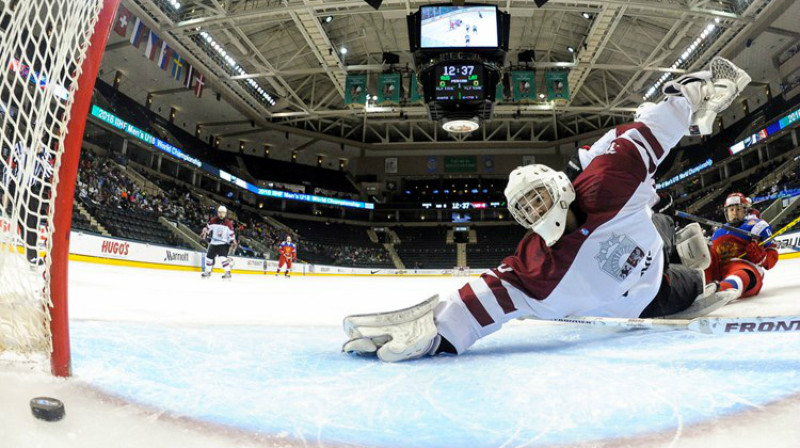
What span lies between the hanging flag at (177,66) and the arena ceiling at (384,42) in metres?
0.23

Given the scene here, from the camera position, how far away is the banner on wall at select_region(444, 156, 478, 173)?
25625 mm

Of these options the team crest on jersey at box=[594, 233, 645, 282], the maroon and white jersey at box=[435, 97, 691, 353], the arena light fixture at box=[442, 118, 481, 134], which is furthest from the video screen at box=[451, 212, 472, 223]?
the team crest on jersey at box=[594, 233, 645, 282]

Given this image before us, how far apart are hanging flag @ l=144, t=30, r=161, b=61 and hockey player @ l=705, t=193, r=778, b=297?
1266 centimetres

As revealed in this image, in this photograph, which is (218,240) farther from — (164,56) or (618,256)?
(618,256)

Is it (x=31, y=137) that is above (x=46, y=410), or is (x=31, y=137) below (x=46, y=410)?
above

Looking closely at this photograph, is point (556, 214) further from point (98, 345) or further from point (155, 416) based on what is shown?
point (98, 345)

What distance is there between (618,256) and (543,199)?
1.17 feet

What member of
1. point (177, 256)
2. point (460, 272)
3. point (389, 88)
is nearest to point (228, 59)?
point (389, 88)

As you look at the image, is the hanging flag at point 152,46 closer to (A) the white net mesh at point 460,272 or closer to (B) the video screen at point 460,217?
(A) the white net mesh at point 460,272

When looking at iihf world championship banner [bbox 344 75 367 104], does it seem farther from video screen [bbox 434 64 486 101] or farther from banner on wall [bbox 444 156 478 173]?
banner on wall [bbox 444 156 478 173]

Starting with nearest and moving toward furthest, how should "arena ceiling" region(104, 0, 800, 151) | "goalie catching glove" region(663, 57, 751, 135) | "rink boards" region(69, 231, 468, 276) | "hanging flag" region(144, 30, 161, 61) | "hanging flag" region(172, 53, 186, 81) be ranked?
"goalie catching glove" region(663, 57, 751, 135)
"rink boards" region(69, 231, 468, 276)
"arena ceiling" region(104, 0, 800, 151)
"hanging flag" region(144, 30, 161, 61)
"hanging flag" region(172, 53, 186, 81)

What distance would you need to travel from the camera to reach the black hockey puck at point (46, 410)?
0.64 m

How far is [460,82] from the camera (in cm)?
905

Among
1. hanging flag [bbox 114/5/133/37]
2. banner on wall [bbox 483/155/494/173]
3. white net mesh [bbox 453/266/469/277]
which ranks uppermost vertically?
banner on wall [bbox 483/155/494/173]
